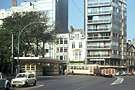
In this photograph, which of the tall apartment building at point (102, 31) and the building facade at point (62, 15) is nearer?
the tall apartment building at point (102, 31)

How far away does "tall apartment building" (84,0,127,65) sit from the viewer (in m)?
126

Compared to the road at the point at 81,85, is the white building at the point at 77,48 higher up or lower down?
higher up

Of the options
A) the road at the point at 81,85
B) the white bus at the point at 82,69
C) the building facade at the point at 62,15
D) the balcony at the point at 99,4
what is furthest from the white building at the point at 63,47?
the road at the point at 81,85

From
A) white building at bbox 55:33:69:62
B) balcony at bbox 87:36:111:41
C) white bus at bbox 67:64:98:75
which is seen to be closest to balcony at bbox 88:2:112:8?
balcony at bbox 87:36:111:41

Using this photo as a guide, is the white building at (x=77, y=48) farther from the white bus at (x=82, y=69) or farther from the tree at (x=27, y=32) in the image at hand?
the tree at (x=27, y=32)

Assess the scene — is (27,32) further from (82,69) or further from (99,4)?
(99,4)

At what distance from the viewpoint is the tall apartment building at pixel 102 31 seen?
414 ft

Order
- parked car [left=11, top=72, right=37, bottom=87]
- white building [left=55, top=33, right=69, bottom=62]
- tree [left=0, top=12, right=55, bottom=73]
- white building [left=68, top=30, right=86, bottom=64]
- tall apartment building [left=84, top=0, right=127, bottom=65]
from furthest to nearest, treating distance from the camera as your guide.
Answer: tall apartment building [left=84, top=0, right=127, bottom=65], white building [left=55, top=33, right=69, bottom=62], white building [left=68, top=30, right=86, bottom=64], tree [left=0, top=12, right=55, bottom=73], parked car [left=11, top=72, right=37, bottom=87]

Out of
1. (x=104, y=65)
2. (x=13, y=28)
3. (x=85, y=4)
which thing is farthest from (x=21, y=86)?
(x=85, y=4)

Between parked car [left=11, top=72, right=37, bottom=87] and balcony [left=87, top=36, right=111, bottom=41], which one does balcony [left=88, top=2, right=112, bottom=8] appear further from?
parked car [left=11, top=72, right=37, bottom=87]

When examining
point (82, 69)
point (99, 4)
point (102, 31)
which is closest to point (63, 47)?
point (102, 31)

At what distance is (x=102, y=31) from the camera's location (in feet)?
417

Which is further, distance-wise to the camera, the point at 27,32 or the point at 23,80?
the point at 27,32

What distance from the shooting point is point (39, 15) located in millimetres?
89375
